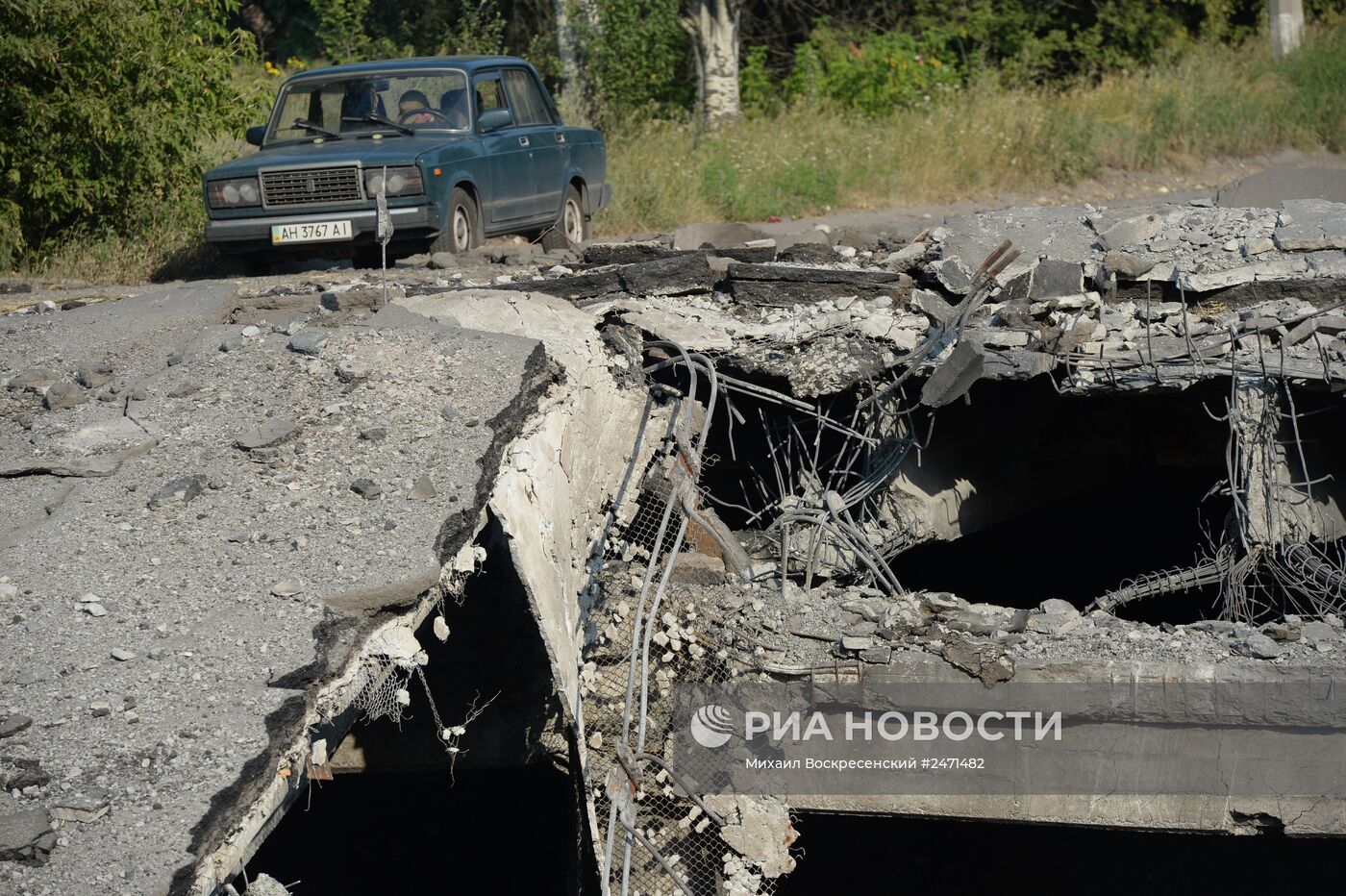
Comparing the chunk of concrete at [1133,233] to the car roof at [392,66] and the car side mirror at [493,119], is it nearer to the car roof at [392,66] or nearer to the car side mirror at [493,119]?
the car side mirror at [493,119]

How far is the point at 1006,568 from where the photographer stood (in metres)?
8.22

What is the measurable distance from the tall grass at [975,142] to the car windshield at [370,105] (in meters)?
2.93

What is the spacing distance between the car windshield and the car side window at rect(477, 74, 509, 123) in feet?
0.58

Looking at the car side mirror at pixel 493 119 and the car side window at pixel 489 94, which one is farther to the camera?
the car side window at pixel 489 94

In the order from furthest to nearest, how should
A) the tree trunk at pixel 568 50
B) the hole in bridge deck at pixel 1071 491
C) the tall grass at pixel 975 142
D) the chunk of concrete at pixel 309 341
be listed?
the tree trunk at pixel 568 50 < the tall grass at pixel 975 142 < the hole in bridge deck at pixel 1071 491 < the chunk of concrete at pixel 309 341

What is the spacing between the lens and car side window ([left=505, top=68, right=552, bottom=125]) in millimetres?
9320

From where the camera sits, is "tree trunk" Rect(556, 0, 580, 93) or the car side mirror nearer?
the car side mirror

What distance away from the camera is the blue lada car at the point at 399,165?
25.6 ft

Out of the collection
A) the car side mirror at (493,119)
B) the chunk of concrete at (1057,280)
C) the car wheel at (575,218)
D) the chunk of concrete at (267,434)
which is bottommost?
the chunk of concrete at (267,434)

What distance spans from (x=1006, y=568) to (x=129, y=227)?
7.04 meters

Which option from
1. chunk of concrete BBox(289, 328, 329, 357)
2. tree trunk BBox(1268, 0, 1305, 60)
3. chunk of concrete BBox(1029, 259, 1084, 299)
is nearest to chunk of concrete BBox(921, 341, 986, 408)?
chunk of concrete BBox(1029, 259, 1084, 299)

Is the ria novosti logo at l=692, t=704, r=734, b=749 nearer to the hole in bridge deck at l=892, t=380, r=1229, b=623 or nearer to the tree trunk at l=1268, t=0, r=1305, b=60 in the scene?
the hole in bridge deck at l=892, t=380, r=1229, b=623

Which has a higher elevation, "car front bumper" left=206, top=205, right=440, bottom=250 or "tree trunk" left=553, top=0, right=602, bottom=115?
"tree trunk" left=553, top=0, right=602, bottom=115

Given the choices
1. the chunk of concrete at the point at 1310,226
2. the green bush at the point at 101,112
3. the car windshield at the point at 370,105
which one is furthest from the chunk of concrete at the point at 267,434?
the green bush at the point at 101,112
